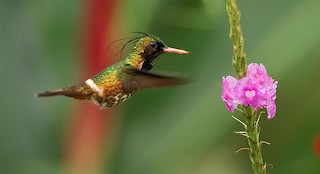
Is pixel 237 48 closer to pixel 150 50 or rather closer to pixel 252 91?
pixel 252 91

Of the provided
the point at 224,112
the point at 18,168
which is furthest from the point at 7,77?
the point at 224,112

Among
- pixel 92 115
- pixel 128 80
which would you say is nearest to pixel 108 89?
pixel 128 80

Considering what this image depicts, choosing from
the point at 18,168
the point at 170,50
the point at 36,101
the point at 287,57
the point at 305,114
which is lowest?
the point at 18,168

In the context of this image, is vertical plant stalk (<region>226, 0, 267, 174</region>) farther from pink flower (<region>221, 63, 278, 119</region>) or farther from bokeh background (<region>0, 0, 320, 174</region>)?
bokeh background (<region>0, 0, 320, 174</region>)

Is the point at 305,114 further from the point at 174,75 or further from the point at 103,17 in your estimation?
the point at 174,75

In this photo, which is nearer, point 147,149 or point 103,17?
point 103,17

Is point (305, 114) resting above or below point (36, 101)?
above
